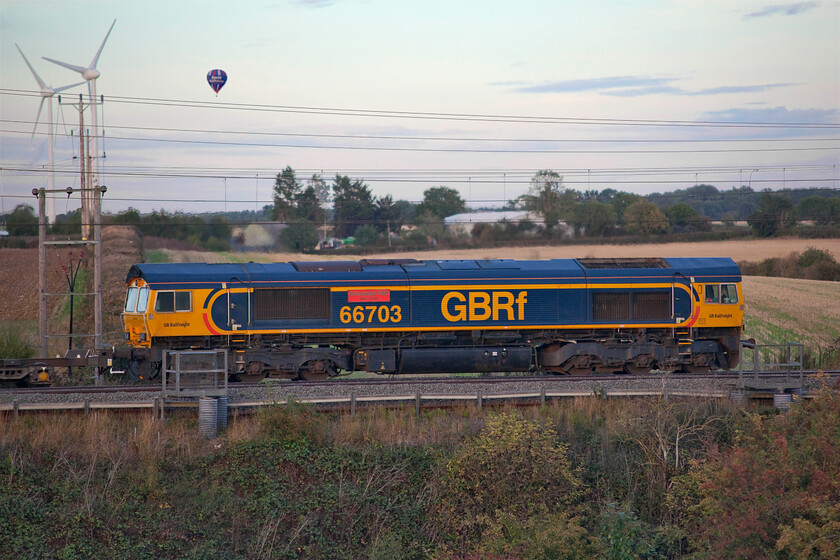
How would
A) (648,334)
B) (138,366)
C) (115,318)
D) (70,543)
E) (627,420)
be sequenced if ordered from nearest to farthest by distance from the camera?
1. (70,543)
2. (627,420)
3. (138,366)
4. (648,334)
5. (115,318)

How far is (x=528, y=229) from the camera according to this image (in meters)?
54.2

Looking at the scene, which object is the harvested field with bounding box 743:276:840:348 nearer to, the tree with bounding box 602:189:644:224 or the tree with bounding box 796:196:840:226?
the tree with bounding box 796:196:840:226

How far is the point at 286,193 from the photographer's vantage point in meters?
81.9

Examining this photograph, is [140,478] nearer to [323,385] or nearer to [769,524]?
[323,385]

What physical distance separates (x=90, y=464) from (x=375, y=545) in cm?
663

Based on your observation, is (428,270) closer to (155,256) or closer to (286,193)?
(155,256)

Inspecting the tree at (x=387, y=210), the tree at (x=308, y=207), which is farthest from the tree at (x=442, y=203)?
the tree at (x=308, y=207)

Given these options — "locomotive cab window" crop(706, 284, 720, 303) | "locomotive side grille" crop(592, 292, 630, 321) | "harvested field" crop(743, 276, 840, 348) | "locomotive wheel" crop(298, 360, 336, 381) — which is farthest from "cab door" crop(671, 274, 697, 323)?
"harvested field" crop(743, 276, 840, 348)

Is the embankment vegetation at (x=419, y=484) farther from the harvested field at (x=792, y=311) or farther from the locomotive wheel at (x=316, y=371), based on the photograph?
the harvested field at (x=792, y=311)

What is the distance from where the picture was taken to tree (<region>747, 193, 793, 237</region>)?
193ft

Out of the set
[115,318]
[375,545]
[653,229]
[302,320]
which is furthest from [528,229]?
[375,545]

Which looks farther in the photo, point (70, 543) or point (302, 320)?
point (302, 320)

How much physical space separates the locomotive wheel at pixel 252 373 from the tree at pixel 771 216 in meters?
43.3

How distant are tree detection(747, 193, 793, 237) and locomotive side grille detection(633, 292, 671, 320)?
3359 centimetres
